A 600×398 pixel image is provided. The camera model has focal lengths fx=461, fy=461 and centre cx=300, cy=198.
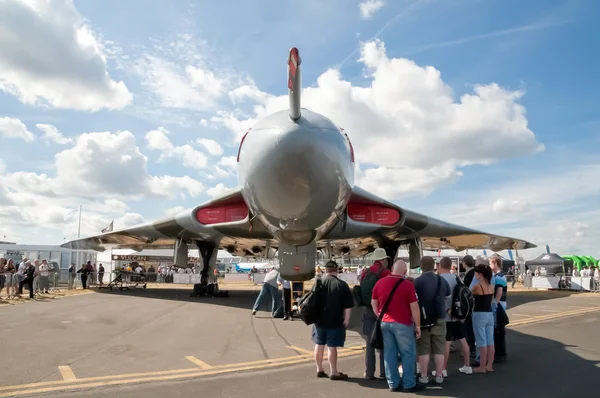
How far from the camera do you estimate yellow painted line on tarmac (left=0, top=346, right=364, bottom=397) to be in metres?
4.77

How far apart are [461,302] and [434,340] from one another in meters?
0.65

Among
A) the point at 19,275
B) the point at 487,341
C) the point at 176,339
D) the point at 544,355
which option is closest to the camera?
Answer: the point at 487,341

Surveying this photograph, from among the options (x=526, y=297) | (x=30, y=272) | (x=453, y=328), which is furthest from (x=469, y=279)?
(x=30, y=272)

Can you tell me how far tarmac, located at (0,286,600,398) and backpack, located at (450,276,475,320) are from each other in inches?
29.7

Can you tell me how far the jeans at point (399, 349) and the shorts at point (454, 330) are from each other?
41.7 inches

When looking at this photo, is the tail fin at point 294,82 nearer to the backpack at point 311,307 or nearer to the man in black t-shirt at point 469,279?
the backpack at point 311,307

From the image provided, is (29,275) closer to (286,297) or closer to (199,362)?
(286,297)

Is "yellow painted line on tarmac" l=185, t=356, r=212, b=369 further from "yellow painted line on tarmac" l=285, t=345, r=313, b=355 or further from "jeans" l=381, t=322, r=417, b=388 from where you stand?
"jeans" l=381, t=322, r=417, b=388

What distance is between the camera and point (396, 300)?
16.2 feet

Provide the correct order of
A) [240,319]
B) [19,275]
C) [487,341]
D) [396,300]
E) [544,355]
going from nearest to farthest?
[396,300], [487,341], [544,355], [240,319], [19,275]

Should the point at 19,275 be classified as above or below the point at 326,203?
below

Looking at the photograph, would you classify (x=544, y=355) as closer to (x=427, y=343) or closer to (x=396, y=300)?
(x=427, y=343)

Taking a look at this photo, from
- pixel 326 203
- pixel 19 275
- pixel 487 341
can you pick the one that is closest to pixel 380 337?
pixel 487 341

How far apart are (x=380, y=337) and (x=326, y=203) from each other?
2.54 meters
